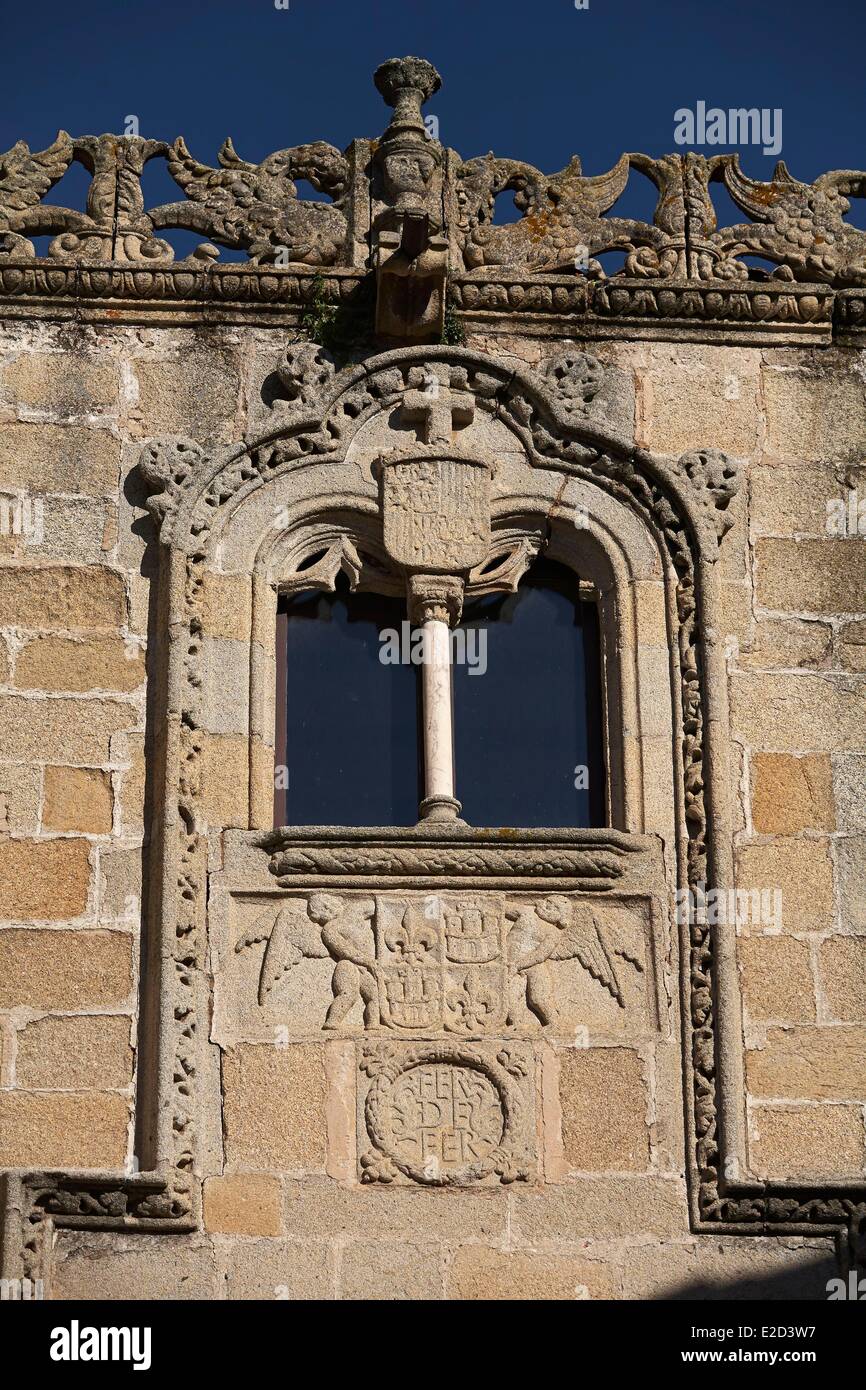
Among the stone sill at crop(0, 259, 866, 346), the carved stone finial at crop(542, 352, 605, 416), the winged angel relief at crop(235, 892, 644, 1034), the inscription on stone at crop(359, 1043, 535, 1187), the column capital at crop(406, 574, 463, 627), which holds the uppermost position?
the stone sill at crop(0, 259, 866, 346)

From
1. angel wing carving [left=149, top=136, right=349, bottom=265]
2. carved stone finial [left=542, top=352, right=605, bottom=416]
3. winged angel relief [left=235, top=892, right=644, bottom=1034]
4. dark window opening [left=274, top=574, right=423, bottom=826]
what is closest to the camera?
winged angel relief [left=235, top=892, right=644, bottom=1034]

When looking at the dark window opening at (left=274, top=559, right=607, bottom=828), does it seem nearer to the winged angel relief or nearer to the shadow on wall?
the winged angel relief

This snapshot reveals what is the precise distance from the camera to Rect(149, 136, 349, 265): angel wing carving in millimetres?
13094

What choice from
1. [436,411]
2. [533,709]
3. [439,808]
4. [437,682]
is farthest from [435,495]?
[439,808]

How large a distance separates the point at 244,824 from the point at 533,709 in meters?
1.35

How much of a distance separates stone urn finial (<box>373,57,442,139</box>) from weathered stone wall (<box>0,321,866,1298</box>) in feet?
3.80

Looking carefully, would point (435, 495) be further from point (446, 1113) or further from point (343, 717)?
point (446, 1113)

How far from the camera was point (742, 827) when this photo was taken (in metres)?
12.2

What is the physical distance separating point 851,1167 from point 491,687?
243 centimetres

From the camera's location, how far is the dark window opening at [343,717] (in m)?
12.3

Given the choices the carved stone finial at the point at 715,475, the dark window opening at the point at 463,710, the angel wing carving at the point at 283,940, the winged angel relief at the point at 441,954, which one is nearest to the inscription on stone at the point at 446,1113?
the winged angel relief at the point at 441,954

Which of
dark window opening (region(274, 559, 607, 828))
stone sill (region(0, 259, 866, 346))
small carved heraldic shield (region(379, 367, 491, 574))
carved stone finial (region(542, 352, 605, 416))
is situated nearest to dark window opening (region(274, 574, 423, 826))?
dark window opening (region(274, 559, 607, 828))

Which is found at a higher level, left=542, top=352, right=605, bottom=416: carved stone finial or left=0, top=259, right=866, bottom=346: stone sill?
left=0, top=259, right=866, bottom=346: stone sill

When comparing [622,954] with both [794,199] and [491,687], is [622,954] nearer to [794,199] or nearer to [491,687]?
[491,687]
